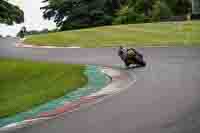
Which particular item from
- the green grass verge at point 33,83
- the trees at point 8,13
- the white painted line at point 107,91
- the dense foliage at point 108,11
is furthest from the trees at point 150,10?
the white painted line at point 107,91

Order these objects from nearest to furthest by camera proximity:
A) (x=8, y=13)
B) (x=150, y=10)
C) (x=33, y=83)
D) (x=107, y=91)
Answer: (x=107, y=91)
(x=33, y=83)
(x=8, y=13)
(x=150, y=10)

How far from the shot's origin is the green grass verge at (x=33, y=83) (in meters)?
15.2

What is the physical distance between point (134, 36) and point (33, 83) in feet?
75.8

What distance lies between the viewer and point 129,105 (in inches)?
480

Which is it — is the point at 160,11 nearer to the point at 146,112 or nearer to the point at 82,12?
the point at 82,12

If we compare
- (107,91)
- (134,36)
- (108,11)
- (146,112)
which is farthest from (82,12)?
(146,112)

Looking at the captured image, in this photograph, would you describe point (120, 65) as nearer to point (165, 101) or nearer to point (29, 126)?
point (165, 101)

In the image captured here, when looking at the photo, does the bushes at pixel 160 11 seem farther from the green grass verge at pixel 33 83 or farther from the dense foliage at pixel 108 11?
the green grass verge at pixel 33 83

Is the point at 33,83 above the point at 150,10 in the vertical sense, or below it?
below

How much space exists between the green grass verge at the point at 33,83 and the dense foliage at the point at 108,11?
40.7m

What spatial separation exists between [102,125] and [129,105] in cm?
225

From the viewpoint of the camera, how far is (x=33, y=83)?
69.4 feet

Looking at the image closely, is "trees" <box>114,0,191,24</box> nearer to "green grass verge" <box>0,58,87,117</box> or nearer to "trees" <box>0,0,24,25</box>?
"green grass verge" <box>0,58,87,117</box>

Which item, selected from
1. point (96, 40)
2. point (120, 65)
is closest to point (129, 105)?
point (120, 65)
